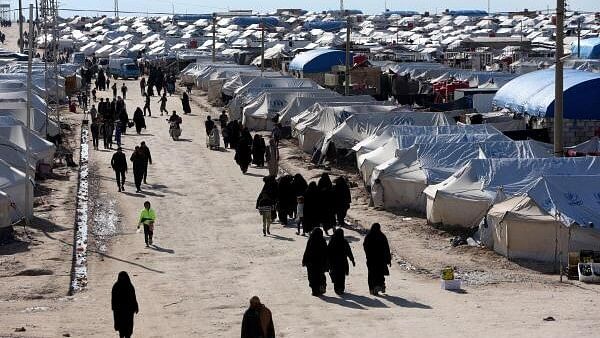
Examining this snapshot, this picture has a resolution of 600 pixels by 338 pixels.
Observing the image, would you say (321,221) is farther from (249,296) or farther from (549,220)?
(249,296)

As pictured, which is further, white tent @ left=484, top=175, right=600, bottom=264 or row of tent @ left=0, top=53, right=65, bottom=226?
row of tent @ left=0, top=53, right=65, bottom=226

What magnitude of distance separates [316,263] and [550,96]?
51.6 feet

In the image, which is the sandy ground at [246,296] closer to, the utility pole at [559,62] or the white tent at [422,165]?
the white tent at [422,165]

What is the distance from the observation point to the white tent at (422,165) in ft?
79.7

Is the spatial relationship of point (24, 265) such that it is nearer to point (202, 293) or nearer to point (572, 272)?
point (202, 293)

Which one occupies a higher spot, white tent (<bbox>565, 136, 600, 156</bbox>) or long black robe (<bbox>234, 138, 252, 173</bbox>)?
white tent (<bbox>565, 136, 600, 156</bbox>)

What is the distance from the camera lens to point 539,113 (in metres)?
30.9

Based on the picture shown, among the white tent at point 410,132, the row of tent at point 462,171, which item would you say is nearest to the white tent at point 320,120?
the row of tent at point 462,171

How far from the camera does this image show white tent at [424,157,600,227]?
2164 centimetres

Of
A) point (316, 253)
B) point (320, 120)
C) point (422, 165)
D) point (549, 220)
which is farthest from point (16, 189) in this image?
point (320, 120)

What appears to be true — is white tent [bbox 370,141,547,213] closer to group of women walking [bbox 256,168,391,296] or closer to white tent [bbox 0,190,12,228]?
group of women walking [bbox 256,168,391,296]

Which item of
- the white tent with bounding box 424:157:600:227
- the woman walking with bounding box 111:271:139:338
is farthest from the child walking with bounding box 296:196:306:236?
the woman walking with bounding box 111:271:139:338

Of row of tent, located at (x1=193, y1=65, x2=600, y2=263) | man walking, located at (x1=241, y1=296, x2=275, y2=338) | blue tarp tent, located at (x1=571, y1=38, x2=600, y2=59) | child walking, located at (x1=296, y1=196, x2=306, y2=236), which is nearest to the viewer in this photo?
man walking, located at (x1=241, y1=296, x2=275, y2=338)

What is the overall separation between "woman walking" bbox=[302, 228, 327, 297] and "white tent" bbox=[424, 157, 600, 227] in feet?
17.1
